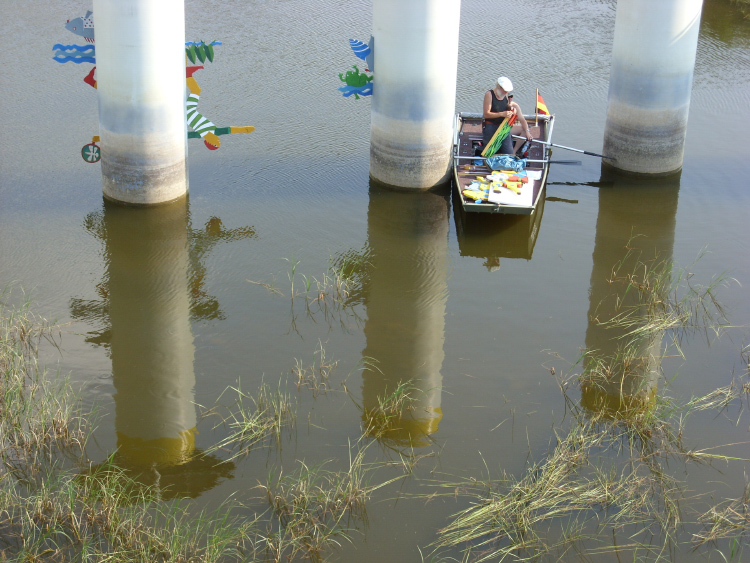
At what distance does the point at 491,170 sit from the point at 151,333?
18.7ft

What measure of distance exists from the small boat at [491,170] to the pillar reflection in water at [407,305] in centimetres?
61

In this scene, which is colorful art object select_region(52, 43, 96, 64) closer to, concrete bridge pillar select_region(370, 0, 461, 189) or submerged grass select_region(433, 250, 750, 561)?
concrete bridge pillar select_region(370, 0, 461, 189)

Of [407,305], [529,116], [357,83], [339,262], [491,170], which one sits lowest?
[407,305]

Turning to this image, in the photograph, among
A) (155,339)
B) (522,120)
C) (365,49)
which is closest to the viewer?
(155,339)

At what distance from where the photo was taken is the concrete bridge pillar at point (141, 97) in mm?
11500

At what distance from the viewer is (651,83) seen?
13.5 m

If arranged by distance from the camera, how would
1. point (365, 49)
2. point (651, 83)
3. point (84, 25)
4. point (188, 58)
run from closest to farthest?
point (84, 25) < point (188, 58) < point (365, 49) < point (651, 83)

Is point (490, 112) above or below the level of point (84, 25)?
below

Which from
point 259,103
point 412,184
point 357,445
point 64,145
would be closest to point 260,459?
point 357,445

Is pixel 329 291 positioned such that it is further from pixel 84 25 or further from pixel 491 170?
pixel 84 25

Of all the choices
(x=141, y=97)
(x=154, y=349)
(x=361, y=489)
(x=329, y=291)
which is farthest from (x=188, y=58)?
(x=361, y=489)

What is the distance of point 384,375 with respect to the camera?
948cm

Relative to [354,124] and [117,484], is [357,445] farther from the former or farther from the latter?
[354,124]

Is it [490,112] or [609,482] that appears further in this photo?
[490,112]
